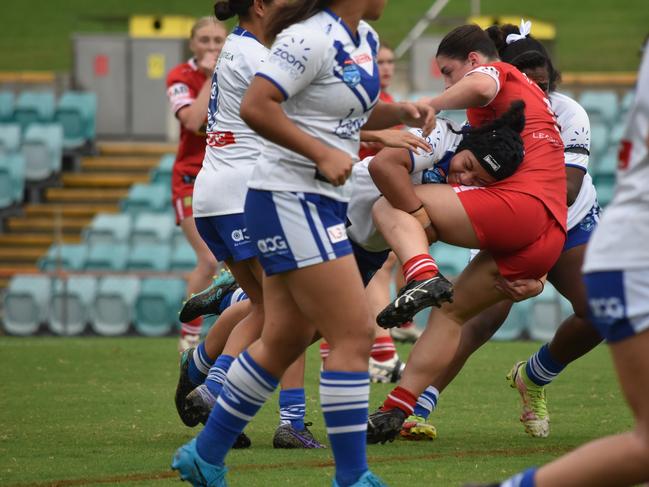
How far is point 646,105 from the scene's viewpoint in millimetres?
3551

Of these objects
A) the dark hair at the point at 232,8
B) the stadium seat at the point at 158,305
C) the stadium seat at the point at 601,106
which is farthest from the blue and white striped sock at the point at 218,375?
the stadium seat at the point at 601,106

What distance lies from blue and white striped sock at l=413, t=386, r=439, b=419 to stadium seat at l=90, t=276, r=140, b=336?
27.1ft

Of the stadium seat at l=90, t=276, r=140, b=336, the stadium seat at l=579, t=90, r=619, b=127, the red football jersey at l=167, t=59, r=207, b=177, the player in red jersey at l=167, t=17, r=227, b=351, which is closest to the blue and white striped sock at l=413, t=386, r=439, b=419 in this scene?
the player in red jersey at l=167, t=17, r=227, b=351

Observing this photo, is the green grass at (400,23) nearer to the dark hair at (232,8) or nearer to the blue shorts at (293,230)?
the dark hair at (232,8)

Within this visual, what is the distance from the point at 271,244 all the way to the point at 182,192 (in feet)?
17.2

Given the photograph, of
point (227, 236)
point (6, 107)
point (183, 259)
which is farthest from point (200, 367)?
point (6, 107)

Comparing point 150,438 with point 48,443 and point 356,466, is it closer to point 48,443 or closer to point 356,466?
point 48,443


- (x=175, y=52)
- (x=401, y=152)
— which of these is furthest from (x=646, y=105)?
(x=175, y=52)

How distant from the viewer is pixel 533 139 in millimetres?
5926

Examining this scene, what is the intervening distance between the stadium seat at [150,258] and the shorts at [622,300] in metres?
11.6

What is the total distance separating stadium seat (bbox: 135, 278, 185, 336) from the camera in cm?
1400

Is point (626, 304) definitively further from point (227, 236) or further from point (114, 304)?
point (114, 304)

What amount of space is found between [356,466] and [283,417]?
1650 mm

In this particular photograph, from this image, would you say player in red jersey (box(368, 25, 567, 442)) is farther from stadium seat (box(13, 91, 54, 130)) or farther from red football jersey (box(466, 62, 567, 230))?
stadium seat (box(13, 91, 54, 130))
